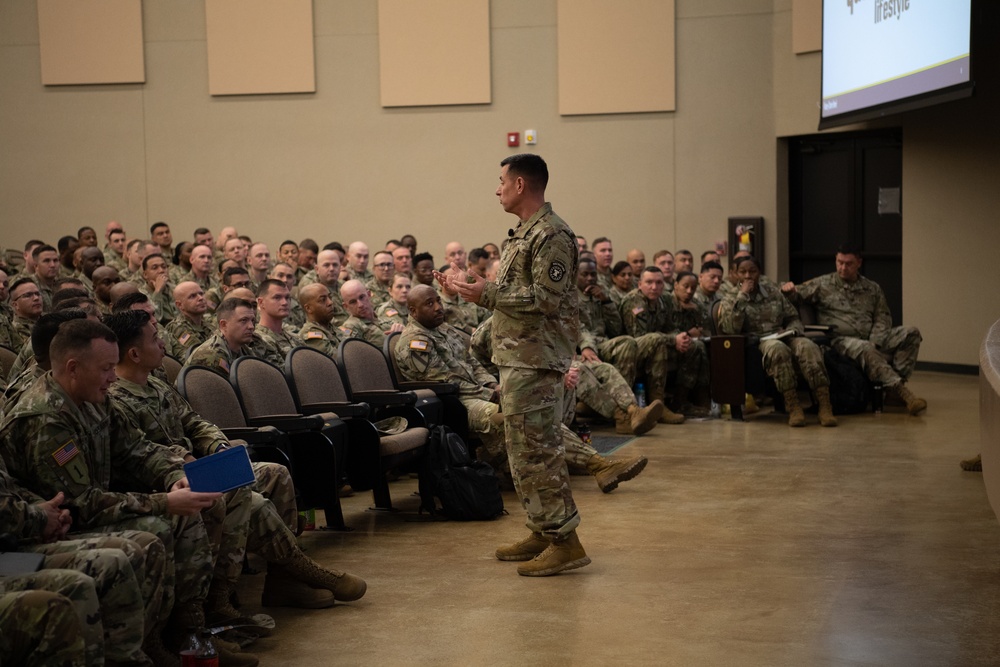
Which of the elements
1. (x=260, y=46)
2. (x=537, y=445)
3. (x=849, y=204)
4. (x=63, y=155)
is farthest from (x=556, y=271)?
(x=63, y=155)

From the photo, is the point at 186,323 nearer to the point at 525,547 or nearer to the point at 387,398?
the point at 387,398

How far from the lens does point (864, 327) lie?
9133mm

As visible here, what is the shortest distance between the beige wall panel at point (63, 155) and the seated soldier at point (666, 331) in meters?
7.10

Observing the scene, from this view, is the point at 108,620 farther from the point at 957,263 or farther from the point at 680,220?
the point at 680,220

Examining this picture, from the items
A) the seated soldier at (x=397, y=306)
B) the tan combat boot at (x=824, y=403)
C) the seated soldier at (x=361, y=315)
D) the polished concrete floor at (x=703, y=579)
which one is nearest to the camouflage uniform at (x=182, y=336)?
the seated soldier at (x=361, y=315)

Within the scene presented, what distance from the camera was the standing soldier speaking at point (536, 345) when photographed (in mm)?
4348

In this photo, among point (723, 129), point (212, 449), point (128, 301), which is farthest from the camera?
point (723, 129)

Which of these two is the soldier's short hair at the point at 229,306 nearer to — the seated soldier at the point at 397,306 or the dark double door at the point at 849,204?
the seated soldier at the point at 397,306

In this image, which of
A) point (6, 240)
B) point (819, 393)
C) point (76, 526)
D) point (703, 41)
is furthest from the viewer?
point (6, 240)

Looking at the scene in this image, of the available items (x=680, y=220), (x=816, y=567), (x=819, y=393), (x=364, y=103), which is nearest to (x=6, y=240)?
(x=364, y=103)

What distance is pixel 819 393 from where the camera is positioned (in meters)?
8.45

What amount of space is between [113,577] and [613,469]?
3.34 metres

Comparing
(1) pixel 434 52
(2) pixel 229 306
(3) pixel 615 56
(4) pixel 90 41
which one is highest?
(4) pixel 90 41

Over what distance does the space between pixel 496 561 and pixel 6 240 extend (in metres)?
10.9
